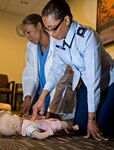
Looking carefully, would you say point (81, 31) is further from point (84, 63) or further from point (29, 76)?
point (29, 76)

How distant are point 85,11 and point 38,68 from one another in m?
2.14

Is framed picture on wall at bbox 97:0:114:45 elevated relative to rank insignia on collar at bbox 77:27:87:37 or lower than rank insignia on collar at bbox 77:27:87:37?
elevated

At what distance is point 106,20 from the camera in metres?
3.22

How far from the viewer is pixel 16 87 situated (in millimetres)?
5844

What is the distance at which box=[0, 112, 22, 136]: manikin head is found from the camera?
1389mm

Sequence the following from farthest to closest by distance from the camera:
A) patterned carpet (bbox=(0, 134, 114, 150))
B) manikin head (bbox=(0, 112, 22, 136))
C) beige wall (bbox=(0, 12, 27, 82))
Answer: beige wall (bbox=(0, 12, 27, 82)) → manikin head (bbox=(0, 112, 22, 136)) → patterned carpet (bbox=(0, 134, 114, 150))

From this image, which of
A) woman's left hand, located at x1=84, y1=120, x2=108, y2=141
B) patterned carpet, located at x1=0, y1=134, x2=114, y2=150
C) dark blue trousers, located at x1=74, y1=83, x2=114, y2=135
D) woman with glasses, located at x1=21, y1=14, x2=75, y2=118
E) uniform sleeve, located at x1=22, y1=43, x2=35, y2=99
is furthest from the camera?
Answer: uniform sleeve, located at x1=22, y1=43, x2=35, y2=99

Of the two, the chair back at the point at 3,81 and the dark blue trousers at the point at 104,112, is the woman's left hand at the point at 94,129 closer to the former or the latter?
the dark blue trousers at the point at 104,112

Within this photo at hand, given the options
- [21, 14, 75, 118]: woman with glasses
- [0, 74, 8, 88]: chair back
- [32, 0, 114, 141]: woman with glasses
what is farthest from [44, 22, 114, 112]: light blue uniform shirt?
[0, 74, 8, 88]: chair back

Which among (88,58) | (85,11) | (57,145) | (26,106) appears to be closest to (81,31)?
(88,58)

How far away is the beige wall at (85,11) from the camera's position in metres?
3.62

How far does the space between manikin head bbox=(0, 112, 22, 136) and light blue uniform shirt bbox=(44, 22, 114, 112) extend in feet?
1.03

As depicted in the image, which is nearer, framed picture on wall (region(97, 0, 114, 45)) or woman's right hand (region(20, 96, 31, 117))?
woman's right hand (region(20, 96, 31, 117))

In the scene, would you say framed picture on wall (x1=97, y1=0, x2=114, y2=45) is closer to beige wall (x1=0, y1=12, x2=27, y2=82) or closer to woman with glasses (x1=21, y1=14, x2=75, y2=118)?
woman with glasses (x1=21, y1=14, x2=75, y2=118)
